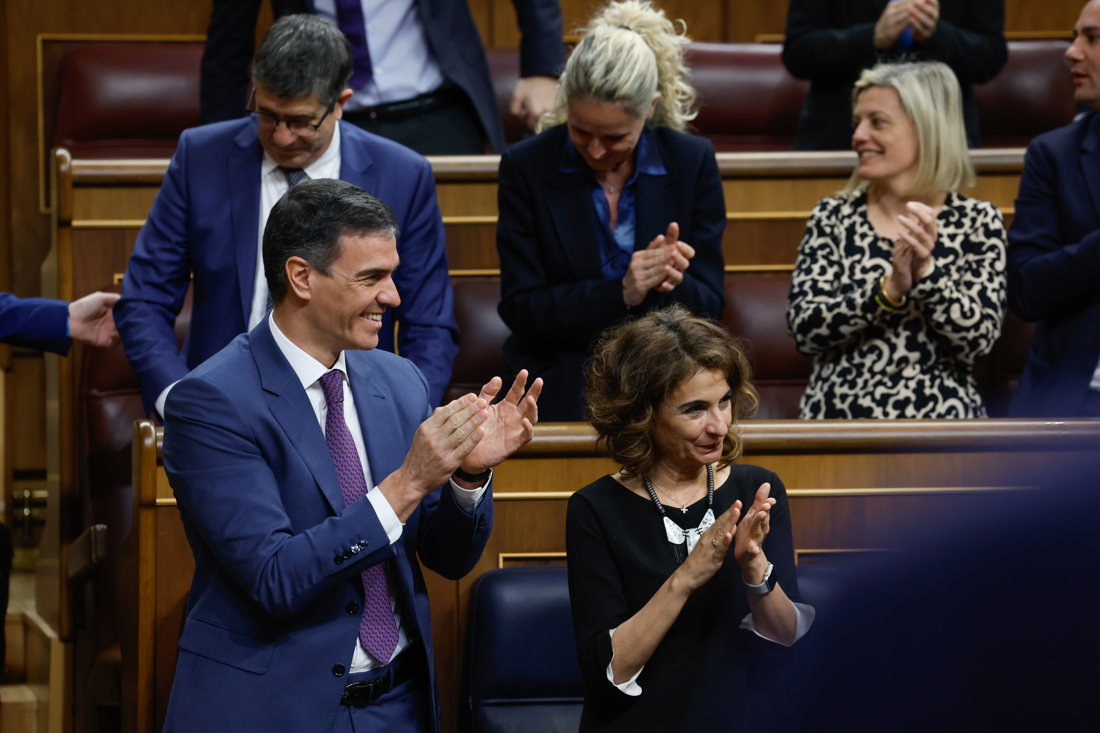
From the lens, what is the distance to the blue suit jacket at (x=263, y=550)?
123cm

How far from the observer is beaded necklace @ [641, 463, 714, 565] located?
139 centimetres

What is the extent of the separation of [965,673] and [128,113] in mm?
2973

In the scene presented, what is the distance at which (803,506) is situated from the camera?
5.62 ft

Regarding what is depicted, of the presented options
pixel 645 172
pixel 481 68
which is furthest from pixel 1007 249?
pixel 481 68

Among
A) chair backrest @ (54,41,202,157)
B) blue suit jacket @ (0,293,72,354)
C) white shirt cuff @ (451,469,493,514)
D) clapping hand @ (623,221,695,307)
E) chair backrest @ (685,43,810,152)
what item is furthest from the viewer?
chair backrest @ (685,43,810,152)

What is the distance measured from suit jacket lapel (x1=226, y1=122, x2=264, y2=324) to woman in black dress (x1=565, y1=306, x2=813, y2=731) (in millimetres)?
610

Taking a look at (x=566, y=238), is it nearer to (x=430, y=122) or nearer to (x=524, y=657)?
(x=430, y=122)

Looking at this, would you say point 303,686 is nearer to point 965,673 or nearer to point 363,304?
point 363,304

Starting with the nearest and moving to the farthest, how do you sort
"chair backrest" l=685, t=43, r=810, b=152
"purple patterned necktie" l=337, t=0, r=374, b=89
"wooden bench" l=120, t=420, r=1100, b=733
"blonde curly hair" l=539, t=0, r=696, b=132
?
"wooden bench" l=120, t=420, r=1100, b=733 < "blonde curly hair" l=539, t=0, r=696, b=132 < "purple patterned necktie" l=337, t=0, r=374, b=89 < "chair backrest" l=685, t=43, r=810, b=152

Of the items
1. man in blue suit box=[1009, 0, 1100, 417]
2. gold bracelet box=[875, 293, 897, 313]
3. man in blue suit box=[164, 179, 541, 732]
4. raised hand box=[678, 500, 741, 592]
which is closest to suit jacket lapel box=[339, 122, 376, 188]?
man in blue suit box=[164, 179, 541, 732]

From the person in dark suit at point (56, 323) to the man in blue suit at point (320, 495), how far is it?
75 centimetres

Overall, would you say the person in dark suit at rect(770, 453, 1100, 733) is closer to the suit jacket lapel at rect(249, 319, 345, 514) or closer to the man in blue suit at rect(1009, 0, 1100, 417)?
Result: the suit jacket lapel at rect(249, 319, 345, 514)

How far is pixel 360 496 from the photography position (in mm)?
1329

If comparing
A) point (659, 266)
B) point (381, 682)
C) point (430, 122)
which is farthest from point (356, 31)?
point (381, 682)
